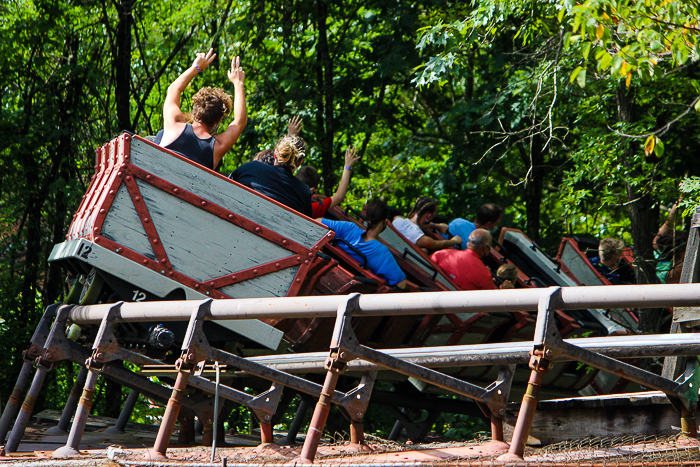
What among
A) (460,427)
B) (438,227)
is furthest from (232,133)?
(460,427)

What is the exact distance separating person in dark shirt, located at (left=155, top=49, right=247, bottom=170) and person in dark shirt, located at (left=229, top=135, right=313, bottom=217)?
0.27 m

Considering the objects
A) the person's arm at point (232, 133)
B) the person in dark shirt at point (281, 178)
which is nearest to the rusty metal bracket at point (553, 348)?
the person in dark shirt at point (281, 178)

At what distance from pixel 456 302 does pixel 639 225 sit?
611cm

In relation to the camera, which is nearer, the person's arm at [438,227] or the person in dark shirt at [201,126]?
the person in dark shirt at [201,126]

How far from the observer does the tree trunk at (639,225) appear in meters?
7.88

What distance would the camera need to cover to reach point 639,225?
8.22 meters

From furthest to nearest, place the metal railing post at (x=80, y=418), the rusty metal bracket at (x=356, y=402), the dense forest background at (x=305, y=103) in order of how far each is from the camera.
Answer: the dense forest background at (x=305, y=103), the metal railing post at (x=80, y=418), the rusty metal bracket at (x=356, y=402)

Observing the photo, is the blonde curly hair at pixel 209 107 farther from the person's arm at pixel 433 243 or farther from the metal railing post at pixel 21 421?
the person's arm at pixel 433 243

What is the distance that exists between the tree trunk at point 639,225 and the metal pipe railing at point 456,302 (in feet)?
17.6

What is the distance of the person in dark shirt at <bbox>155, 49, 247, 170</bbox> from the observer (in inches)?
201

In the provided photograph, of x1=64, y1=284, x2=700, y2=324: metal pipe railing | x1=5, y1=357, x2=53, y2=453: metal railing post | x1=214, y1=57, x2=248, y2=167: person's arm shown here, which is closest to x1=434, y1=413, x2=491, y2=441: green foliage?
x1=214, y1=57, x2=248, y2=167: person's arm

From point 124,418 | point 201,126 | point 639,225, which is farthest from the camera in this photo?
point 639,225

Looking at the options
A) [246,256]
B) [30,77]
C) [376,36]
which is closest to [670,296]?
[246,256]

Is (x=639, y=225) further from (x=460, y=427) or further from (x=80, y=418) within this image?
(x=80, y=418)
